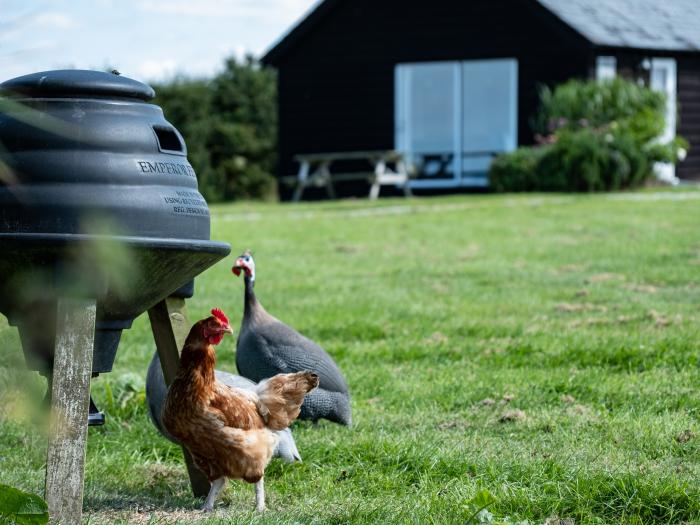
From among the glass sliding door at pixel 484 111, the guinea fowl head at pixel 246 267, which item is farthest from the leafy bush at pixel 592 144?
the guinea fowl head at pixel 246 267

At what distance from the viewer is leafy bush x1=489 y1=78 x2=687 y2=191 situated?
72.2ft

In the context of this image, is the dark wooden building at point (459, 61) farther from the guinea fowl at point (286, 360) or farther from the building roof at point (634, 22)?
the guinea fowl at point (286, 360)

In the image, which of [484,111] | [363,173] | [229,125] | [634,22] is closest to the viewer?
[634,22]

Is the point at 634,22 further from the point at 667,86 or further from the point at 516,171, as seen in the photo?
the point at 516,171

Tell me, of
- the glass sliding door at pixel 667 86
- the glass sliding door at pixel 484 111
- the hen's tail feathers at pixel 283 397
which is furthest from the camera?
the glass sliding door at pixel 484 111

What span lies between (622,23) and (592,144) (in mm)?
6259

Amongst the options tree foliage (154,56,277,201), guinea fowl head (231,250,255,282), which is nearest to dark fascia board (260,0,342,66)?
tree foliage (154,56,277,201)

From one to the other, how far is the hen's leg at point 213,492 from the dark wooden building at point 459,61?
21.5 meters

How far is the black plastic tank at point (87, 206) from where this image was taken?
11.6 feet

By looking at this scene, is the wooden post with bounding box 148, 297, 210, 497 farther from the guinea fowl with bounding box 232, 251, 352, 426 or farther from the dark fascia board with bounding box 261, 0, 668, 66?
the dark fascia board with bounding box 261, 0, 668, 66

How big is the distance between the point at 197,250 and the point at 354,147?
25.3 metres

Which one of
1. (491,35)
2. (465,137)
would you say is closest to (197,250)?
(491,35)

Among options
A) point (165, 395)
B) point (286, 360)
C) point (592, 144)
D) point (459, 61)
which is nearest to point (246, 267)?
point (286, 360)

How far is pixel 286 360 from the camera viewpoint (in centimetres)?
581
